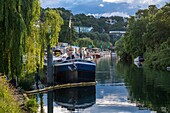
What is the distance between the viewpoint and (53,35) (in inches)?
981

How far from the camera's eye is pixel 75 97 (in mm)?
24500

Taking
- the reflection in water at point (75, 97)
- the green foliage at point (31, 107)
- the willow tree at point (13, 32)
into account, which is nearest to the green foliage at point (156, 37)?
the reflection in water at point (75, 97)

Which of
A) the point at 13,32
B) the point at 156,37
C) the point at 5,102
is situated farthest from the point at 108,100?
the point at 156,37

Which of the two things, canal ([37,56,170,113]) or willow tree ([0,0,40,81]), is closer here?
willow tree ([0,0,40,81])

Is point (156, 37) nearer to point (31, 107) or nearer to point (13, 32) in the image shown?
point (13, 32)

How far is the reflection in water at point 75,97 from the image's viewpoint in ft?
71.8

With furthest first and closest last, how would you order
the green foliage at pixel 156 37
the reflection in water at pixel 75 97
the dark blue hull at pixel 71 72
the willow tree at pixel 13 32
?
1. the green foliage at pixel 156 37
2. the dark blue hull at pixel 71 72
3. the reflection in water at pixel 75 97
4. the willow tree at pixel 13 32

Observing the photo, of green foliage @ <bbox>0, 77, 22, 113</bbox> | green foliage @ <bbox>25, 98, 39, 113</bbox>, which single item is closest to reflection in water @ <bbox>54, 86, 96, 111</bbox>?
green foliage @ <bbox>25, 98, 39, 113</bbox>

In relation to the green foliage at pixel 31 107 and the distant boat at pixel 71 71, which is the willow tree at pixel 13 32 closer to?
the green foliage at pixel 31 107

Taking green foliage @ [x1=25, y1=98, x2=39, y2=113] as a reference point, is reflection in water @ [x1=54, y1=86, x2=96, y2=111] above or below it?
below

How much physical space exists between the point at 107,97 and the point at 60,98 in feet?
11.0

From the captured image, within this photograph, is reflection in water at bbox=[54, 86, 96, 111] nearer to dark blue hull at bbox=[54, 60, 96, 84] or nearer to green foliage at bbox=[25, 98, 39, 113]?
dark blue hull at bbox=[54, 60, 96, 84]

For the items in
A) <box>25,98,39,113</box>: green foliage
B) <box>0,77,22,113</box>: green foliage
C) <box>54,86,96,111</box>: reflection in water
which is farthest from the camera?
<box>54,86,96,111</box>: reflection in water

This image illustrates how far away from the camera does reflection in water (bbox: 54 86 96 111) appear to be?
21878mm
